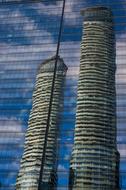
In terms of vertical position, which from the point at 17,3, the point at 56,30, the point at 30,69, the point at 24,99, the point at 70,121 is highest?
the point at 17,3

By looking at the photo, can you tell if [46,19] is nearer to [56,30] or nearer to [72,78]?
[56,30]

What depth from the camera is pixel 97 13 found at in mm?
112250

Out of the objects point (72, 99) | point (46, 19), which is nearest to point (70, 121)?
point (72, 99)

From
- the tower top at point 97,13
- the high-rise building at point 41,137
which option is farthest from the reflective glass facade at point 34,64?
the tower top at point 97,13

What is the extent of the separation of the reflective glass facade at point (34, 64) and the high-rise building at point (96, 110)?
1453mm

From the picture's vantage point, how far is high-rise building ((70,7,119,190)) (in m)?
87.8

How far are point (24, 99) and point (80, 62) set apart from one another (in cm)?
1493

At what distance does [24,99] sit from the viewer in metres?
102

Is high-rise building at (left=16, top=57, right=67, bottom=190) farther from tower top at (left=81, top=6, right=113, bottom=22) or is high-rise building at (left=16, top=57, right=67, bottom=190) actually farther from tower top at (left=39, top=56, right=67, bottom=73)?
tower top at (left=81, top=6, right=113, bottom=22)

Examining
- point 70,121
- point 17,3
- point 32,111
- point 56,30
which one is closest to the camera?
point 70,121

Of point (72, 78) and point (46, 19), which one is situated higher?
point (46, 19)

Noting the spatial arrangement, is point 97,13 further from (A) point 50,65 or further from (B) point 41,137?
(B) point 41,137

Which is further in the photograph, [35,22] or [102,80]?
[35,22]

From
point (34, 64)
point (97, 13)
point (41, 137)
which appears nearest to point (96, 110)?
point (41, 137)
